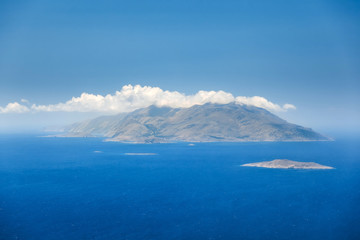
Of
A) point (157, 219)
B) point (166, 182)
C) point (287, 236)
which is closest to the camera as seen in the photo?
point (287, 236)

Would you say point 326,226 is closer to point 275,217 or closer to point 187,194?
point 275,217

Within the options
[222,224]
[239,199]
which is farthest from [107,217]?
[239,199]

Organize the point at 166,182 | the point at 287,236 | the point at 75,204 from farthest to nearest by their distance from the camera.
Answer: the point at 166,182, the point at 75,204, the point at 287,236

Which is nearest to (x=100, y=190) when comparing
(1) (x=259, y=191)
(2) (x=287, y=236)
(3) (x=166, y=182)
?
(3) (x=166, y=182)

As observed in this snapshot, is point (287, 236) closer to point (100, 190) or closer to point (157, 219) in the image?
point (157, 219)

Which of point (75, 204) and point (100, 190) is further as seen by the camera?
point (100, 190)

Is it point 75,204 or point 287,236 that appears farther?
point 75,204

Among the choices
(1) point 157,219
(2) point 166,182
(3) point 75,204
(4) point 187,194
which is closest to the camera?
(1) point 157,219

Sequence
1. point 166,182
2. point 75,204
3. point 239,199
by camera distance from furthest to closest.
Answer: point 166,182 → point 239,199 → point 75,204
